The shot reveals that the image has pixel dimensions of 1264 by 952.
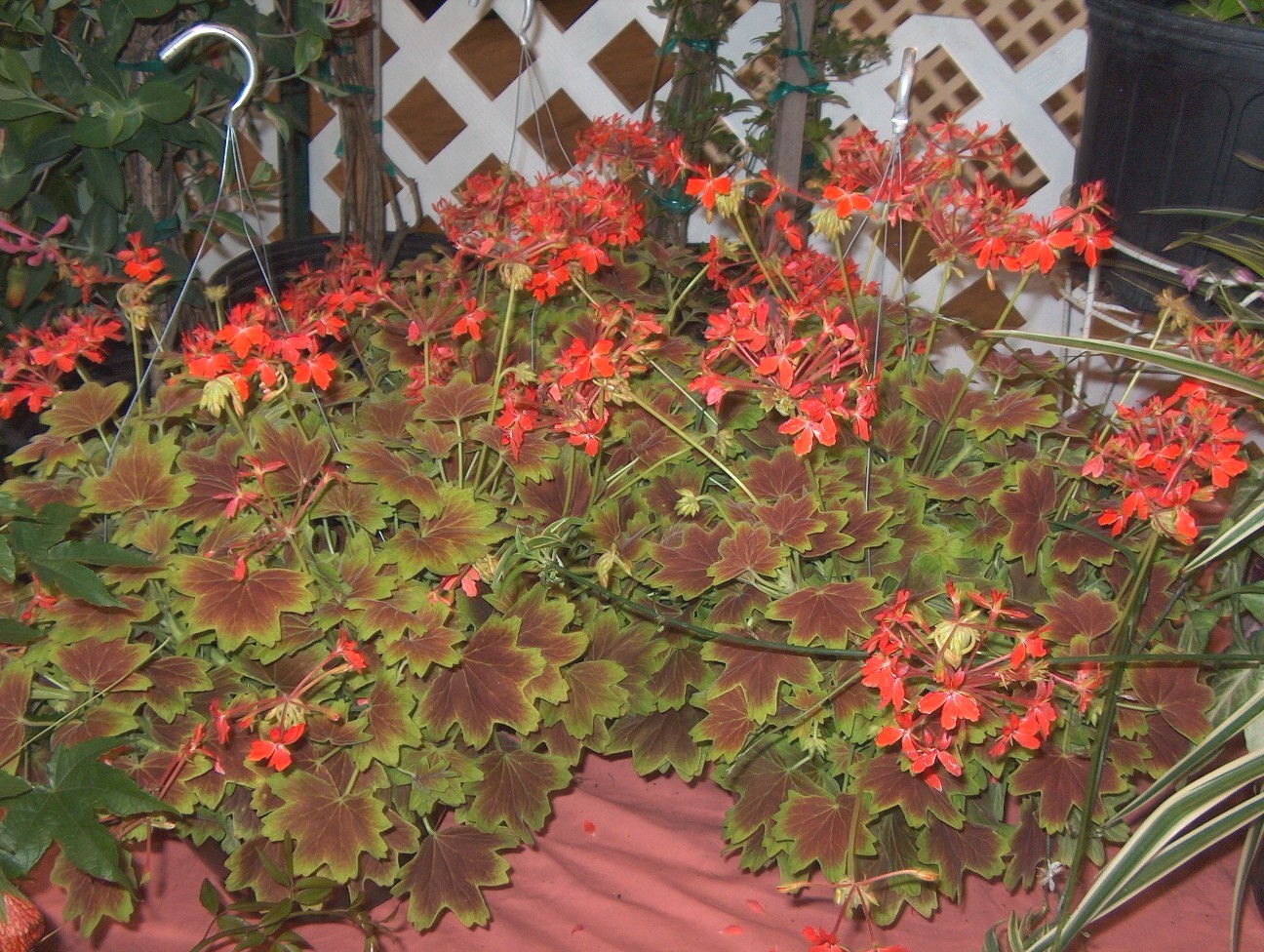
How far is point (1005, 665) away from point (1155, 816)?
0.43 ft

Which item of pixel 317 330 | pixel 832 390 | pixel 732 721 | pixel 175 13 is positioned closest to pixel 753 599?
pixel 732 721

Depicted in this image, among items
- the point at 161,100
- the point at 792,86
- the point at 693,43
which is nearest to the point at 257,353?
the point at 161,100

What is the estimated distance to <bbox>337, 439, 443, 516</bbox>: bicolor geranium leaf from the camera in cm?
86

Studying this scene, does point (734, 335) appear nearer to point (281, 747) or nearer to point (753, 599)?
point (753, 599)

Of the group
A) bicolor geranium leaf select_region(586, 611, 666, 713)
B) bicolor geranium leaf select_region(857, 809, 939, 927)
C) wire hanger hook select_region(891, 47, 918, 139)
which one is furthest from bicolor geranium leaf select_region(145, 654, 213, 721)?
wire hanger hook select_region(891, 47, 918, 139)

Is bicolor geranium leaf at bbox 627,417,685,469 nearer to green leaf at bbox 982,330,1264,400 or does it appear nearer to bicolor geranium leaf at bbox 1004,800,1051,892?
green leaf at bbox 982,330,1264,400

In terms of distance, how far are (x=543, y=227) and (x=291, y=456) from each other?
0.96ft

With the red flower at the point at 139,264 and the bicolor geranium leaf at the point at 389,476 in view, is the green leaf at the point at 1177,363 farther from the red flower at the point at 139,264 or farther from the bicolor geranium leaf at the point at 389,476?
the red flower at the point at 139,264

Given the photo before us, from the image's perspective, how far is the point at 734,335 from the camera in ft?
2.52

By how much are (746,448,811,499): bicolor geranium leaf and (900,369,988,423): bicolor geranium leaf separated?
0.14 metres

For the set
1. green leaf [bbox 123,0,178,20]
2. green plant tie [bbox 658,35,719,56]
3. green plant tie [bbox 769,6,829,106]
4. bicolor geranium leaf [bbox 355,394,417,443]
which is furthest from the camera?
green plant tie [bbox 658,35,719,56]

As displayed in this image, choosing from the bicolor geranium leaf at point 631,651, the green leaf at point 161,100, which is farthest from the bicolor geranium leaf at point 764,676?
the green leaf at point 161,100

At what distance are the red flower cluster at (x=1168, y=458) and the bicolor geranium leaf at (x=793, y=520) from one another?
0.74ft

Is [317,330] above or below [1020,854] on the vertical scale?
above
